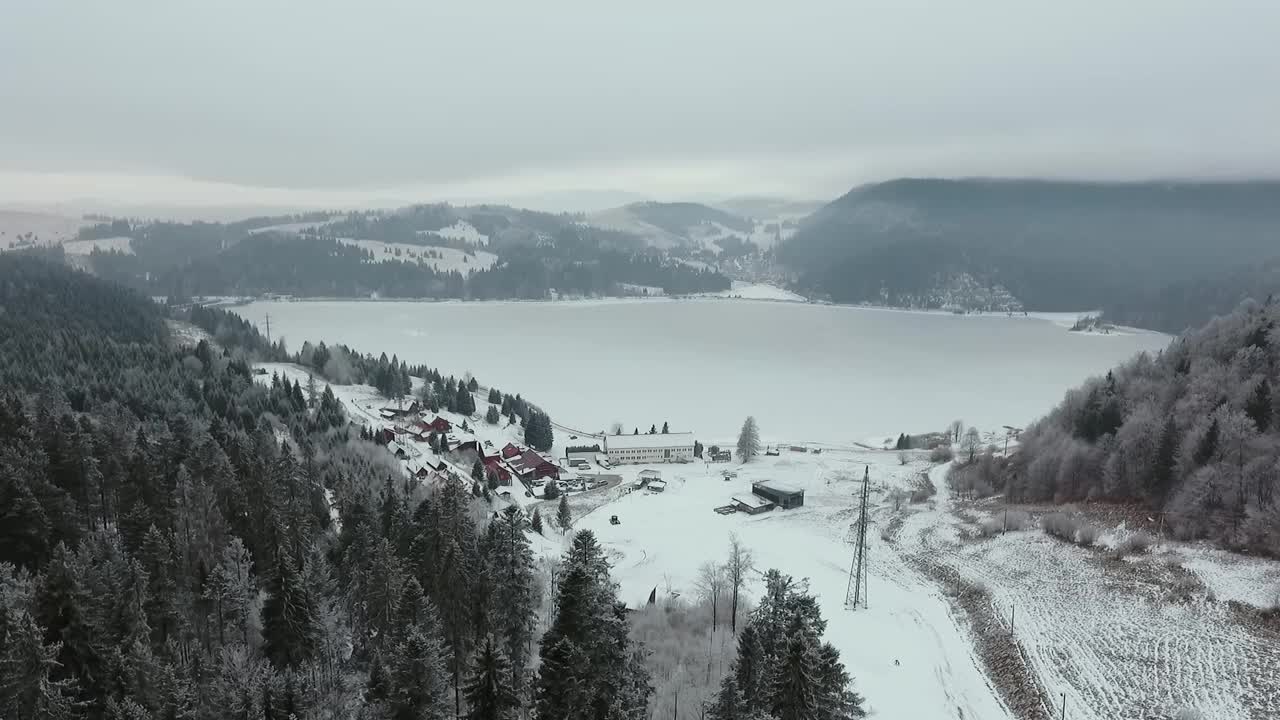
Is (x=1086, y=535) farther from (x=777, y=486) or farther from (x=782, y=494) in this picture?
(x=777, y=486)

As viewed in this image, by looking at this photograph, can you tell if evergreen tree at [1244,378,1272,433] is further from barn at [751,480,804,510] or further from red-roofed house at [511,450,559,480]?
red-roofed house at [511,450,559,480]

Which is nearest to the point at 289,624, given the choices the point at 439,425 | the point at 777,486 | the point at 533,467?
the point at 777,486

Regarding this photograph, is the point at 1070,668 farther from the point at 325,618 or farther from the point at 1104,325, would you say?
the point at 1104,325

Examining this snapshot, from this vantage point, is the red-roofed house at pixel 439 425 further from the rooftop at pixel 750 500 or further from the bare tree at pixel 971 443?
the bare tree at pixel 971 443

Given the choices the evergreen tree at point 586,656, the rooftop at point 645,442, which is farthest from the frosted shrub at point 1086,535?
the rooftop at point 645,442

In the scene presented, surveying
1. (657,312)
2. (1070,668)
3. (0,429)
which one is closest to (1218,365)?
(1070,668)
